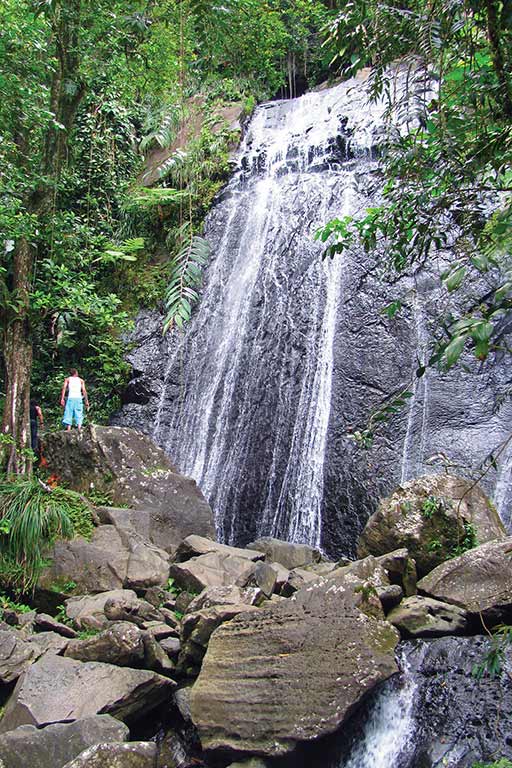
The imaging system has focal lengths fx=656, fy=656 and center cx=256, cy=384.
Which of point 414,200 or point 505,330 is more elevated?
point 414,200

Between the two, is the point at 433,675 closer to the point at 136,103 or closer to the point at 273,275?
the point at 273,275

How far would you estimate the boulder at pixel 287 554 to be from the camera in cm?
763

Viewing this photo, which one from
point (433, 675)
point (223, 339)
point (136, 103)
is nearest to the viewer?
point (433, 675)

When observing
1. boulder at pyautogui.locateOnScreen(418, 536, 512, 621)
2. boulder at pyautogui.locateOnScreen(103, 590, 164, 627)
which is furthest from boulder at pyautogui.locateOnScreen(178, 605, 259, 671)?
boulder at pyautogui.locateOnScreen(418, 536, 512, 621)

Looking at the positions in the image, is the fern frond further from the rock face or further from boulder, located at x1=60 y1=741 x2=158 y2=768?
boulder, located at x1=60 y1=741 x2=158 y2=768

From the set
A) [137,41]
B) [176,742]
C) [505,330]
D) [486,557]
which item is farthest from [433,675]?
[137,41]

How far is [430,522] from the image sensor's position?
6160mm

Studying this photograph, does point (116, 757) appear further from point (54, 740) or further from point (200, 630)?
point (200, 630)

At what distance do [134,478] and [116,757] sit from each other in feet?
15.4

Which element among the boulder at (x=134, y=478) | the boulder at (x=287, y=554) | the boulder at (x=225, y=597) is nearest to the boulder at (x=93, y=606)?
the boulder at (x=225, y=597)

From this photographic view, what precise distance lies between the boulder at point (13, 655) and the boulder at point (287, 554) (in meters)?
3.01

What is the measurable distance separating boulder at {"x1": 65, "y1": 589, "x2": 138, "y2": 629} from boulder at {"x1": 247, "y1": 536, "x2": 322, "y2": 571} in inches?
74.4

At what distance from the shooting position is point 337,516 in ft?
30.0

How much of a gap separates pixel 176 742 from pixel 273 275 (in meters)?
8.58
